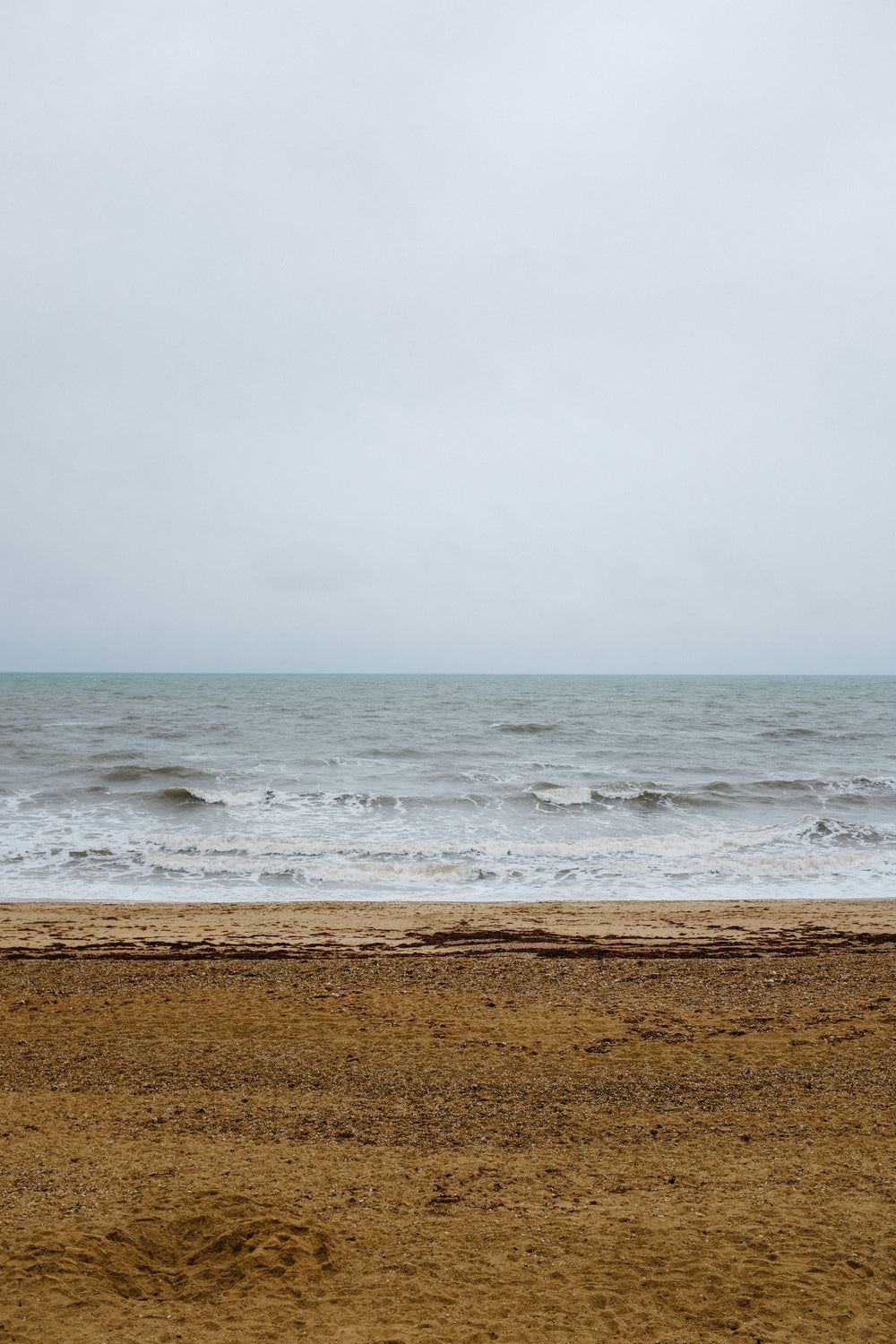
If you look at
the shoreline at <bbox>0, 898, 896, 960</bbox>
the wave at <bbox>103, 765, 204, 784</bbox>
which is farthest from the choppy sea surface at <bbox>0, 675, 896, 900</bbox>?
the shoreline at <bbox>0, 898, 896, 960</bbox>

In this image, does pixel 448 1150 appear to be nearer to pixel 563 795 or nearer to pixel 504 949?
pixel 504 949

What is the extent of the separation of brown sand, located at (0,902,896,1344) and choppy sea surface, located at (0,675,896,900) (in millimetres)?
6513

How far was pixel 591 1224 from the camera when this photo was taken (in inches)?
162

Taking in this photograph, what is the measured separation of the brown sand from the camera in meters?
3.60

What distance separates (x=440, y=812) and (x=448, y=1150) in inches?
673

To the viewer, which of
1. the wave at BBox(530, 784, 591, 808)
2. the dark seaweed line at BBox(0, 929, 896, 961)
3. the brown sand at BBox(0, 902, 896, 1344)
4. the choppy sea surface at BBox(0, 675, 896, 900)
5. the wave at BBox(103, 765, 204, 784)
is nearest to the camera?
the brown sand at BBox(0, 902, 896, 1344)

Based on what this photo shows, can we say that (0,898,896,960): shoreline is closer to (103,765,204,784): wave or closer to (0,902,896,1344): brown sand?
(0,902,896,1344): brown sand

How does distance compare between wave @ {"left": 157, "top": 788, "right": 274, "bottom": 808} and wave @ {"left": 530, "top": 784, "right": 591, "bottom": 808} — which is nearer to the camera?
wave @ {"left": 157, "top": 788, "right": 274, "bottom": 808}

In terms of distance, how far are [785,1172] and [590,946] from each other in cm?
538

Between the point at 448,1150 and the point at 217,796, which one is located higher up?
the point at 448,1150

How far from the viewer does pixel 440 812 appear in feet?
71.9

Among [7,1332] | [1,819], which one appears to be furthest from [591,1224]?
[1,819]

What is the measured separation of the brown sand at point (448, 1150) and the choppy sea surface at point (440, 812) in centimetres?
651

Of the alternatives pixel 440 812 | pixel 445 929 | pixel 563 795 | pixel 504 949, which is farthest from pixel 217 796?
pixel 504 949
